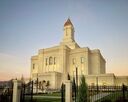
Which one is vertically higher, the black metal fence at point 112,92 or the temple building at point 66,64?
the temple building at point 66,64

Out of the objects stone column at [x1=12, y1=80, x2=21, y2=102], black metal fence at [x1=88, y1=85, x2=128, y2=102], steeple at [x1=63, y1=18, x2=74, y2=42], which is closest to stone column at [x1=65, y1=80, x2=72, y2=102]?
black metal fence at [x1=88, y1=85, x2=128, y2=102]

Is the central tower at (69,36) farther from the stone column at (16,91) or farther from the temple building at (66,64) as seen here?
the stone column at (16,91)

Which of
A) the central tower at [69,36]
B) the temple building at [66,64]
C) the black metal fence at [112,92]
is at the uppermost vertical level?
the central tower at [69,36]

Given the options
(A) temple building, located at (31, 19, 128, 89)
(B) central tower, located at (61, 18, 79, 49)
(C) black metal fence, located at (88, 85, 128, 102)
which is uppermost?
(B) central tower, located at (61, 18, 79, 49)

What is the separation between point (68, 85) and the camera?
43.2ft

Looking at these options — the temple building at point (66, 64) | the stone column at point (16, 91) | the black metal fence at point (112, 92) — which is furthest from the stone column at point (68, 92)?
the temple building at point (66, 64)

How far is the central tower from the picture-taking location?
63.5m

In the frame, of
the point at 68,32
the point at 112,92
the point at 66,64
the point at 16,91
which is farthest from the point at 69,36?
the point at 16,91

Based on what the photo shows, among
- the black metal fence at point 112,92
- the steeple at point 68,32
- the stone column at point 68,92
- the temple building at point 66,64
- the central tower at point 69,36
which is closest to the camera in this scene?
the stone column at point 68,92

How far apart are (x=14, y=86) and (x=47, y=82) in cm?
3731

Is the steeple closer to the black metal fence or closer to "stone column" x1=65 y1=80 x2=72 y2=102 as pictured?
the black metal fence

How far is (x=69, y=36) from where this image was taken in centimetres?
6456

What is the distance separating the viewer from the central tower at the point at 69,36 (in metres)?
63.5

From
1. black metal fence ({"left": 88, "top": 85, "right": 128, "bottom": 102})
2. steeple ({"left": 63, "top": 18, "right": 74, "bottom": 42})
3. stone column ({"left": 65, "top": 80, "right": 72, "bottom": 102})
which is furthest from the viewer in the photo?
steeple ({"left": 63, "top": 18, "right": 74, "bottom": 42})
